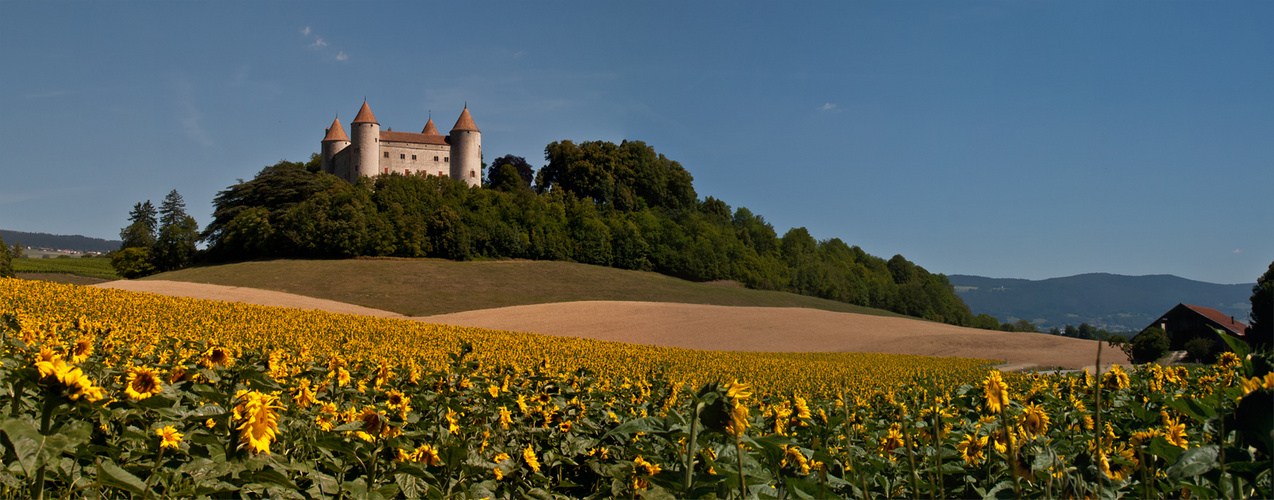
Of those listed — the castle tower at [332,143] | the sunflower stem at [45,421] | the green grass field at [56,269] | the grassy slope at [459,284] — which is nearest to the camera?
the sunflower stem at [45,421]

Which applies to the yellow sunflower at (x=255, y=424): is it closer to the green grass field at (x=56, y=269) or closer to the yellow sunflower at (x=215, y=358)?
the yellow sunflower at (x=215, y=358)

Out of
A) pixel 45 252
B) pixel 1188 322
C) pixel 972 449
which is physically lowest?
pixel 1188 322

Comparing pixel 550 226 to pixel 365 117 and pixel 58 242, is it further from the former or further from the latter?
pixel 58 242

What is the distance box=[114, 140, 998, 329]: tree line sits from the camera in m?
49.4

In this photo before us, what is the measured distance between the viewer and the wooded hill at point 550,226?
1945 inches

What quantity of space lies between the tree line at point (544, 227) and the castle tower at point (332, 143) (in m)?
6.92

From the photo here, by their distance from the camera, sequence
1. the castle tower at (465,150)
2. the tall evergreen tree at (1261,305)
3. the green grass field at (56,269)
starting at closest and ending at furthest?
the tall evergreen tree at (1261,305) → the green grass field at (56,269) → the castle tower at (465,150)

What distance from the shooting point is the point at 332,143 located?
228 feet

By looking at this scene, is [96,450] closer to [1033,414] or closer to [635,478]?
[635,478]

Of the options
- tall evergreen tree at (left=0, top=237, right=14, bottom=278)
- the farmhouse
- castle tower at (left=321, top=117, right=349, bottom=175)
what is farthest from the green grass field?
the farmhouse

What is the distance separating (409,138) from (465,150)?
5385 millimetres

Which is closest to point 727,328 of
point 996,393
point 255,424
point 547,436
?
point 547,436

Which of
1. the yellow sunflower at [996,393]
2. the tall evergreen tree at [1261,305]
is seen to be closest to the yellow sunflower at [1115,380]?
the yellow sunflower at [996,393]

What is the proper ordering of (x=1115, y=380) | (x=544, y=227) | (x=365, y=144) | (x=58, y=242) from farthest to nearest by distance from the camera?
(x=58, y=242) < (x=365, y=144) < (x=544, y=227) < (x=1115, y=380)
